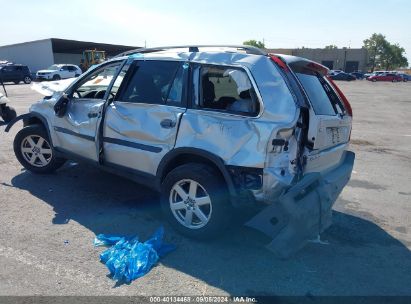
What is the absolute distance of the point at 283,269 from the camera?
11.5 feet

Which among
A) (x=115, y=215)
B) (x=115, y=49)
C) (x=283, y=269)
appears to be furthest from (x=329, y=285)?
(x=115, y=49)

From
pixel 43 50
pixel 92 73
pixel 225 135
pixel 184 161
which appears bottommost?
pixel 184 161

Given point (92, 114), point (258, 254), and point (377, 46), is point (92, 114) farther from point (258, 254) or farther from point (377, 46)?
point (377, 46)

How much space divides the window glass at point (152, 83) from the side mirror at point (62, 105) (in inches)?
41.0

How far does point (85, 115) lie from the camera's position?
4883mm

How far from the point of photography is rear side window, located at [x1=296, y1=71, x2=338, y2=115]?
384cm

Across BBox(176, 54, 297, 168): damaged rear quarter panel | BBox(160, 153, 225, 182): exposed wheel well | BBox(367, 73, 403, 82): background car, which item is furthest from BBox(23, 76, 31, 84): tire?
BBox(367, 73, 403, 82): background car

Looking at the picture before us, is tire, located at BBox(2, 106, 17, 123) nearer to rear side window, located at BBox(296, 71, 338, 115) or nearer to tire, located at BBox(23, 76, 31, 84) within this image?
rear side window, located at BBox(296, 71, 338, 115)

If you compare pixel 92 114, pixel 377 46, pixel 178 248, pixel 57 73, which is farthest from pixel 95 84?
pixel 377 46

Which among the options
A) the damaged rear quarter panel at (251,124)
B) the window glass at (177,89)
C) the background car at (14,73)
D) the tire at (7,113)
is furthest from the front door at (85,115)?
the background car at (14,73)

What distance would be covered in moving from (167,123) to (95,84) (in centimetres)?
179

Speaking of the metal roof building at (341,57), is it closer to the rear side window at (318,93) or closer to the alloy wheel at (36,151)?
the alloy wheel at (36,151)

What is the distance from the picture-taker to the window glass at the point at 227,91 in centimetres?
362

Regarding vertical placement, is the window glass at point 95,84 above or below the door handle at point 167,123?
above
